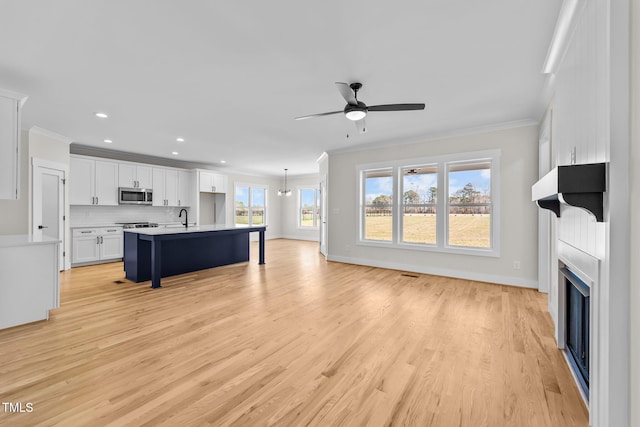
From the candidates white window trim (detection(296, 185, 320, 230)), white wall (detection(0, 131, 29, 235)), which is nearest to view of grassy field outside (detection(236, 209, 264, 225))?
white window trim (detection(296, 185, 320, 230))

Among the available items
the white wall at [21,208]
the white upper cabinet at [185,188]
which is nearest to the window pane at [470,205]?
the white upper cabinet at [185,188]

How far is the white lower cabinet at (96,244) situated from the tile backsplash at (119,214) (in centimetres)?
48

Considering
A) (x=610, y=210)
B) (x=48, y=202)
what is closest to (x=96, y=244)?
(x=48, y=202)

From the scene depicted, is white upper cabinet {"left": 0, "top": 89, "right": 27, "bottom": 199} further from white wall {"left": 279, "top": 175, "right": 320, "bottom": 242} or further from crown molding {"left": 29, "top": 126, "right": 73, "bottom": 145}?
white wall {"left": 279, "top": 175, "right": 320, "bottom": 242}

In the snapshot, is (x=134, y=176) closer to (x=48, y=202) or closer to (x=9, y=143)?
(x=48, y=202)

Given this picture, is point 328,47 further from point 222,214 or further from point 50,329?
point 222,214

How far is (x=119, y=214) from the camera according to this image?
6.90m

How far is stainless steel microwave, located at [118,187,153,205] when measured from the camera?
6.57 metres

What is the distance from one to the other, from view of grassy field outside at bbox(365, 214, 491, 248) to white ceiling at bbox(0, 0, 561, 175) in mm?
1648

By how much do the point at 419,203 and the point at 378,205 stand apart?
35.7 inches

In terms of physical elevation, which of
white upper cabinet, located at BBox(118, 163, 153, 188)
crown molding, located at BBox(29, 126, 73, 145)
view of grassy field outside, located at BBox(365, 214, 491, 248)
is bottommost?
view of grassy field outside, located at BBox(365, 214, 491, 248)

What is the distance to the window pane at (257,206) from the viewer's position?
10.6 metres

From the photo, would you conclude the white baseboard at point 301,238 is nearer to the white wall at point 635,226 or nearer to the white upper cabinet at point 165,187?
the white upper cabinet at point 165,187

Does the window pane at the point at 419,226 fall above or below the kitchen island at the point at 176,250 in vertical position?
above
